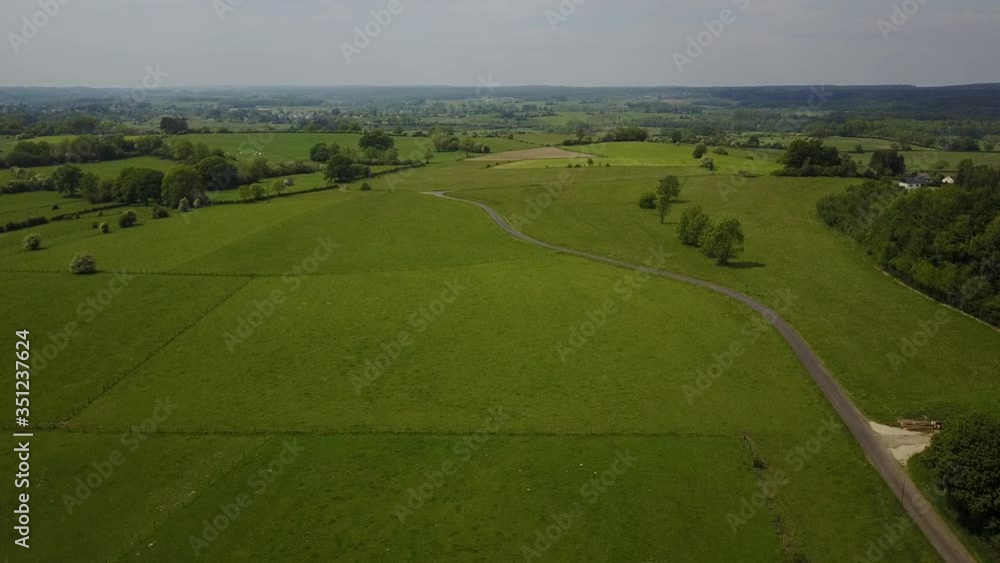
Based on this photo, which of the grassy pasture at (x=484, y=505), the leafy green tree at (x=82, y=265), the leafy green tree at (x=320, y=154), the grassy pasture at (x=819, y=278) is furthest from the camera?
the leafy green tree at (x=320, y=154)

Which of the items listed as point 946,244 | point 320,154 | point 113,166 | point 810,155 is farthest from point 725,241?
point 113,166

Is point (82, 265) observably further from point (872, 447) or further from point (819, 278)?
point (819, 278)

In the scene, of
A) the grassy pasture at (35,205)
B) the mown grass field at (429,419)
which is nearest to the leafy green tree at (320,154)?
the grassy pasture at (35,205)

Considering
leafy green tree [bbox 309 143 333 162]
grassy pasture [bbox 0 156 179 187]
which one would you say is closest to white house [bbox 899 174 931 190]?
leafy green tree [bbox 309 143 333 162]

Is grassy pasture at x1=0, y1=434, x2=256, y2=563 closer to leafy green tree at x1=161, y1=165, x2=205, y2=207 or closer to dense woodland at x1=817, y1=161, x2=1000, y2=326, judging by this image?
dense woodland at x1=817, y1=161, x2=1000, y2=326

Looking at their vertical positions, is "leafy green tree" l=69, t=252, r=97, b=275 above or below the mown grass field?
above

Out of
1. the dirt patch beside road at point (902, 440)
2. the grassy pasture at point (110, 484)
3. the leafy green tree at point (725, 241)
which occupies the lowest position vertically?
the grassy pasture at point (110, 484)

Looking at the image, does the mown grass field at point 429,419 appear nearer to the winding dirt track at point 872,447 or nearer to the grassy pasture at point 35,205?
the winding dirt track at point 872,447
